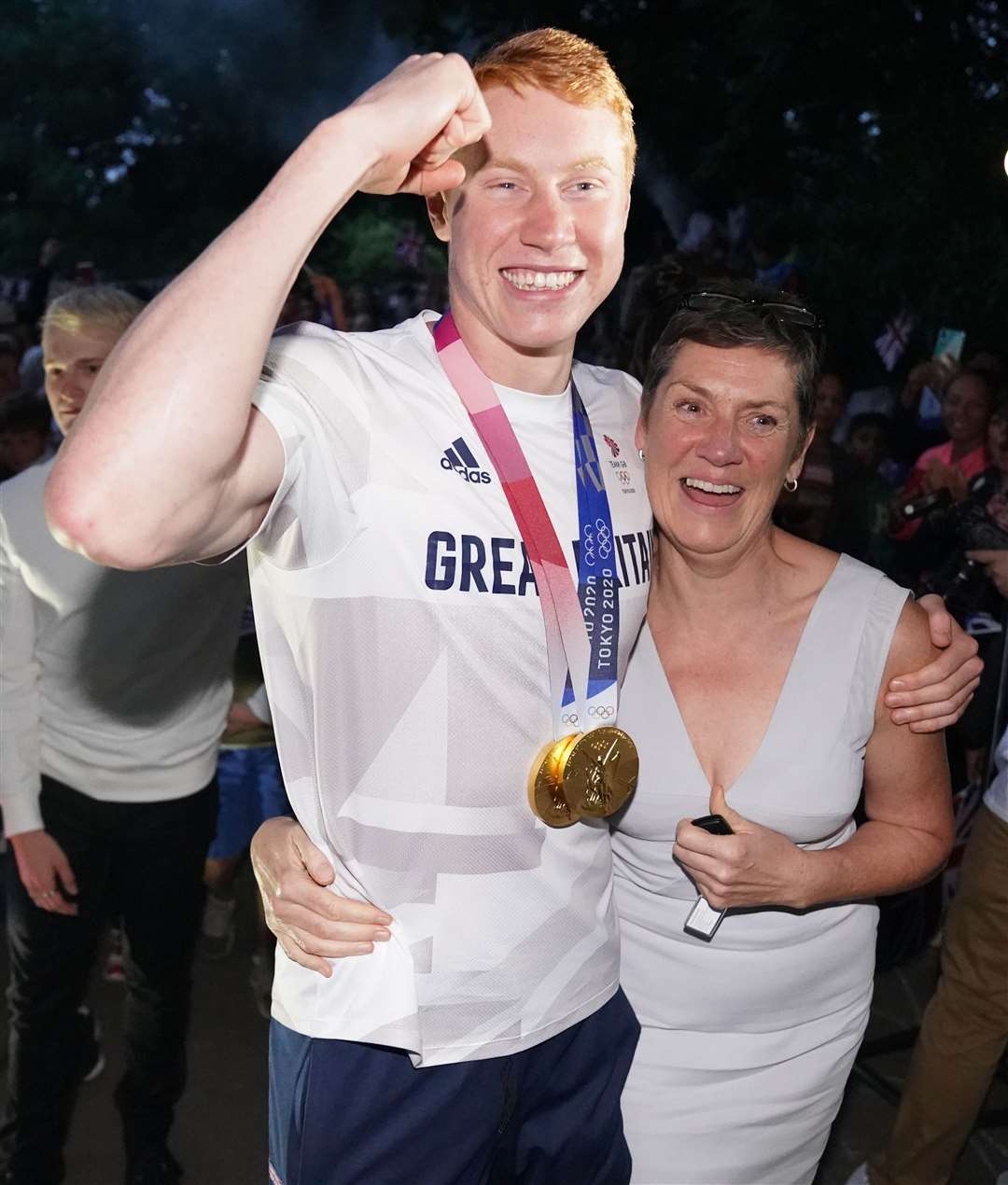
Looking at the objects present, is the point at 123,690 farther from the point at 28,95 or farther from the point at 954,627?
the point at 28,95

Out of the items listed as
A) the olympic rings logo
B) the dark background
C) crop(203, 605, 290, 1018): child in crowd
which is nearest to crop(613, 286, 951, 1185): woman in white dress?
the olympic rings logo

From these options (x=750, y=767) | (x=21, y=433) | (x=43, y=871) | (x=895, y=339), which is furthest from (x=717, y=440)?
(x=895, y=339)

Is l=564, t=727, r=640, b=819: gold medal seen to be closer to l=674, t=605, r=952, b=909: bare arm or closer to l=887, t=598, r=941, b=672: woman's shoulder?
l=674, t=605, r=952, b=909: bare arm

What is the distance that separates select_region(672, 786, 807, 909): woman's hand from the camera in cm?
199

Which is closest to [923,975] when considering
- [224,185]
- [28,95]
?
[224,185]

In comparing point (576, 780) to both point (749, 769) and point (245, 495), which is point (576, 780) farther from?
point (245, 495)

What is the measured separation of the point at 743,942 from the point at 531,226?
133 cm

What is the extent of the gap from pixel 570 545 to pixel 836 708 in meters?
0.67

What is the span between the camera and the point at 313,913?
176 cm

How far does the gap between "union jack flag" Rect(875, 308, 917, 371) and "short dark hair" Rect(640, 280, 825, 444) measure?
7183mm

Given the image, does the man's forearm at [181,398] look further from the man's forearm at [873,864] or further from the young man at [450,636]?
the man's forearm at [873,864]

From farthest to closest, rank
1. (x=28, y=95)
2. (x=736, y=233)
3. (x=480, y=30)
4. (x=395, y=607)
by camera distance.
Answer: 1. (x=28, y=95)
2. (x=480, y=30)
3. (x=736, y=233)
4. (x=395, y=607)

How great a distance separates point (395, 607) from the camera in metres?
1.64

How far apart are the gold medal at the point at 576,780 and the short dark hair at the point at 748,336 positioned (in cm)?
70
